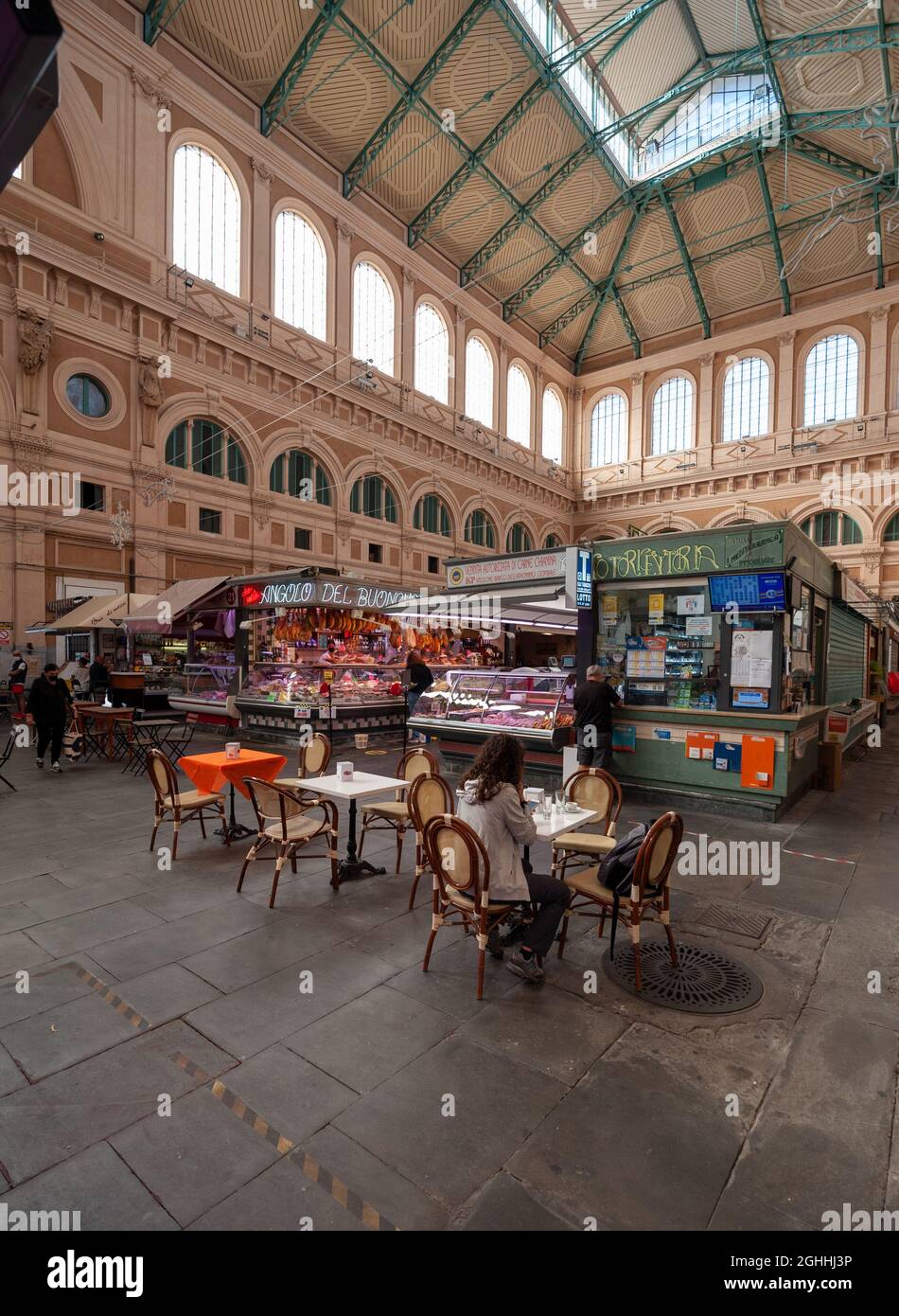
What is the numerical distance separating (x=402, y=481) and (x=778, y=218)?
711 inches

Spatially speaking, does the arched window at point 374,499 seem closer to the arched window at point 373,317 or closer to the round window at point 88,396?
the arched window at point 373,317

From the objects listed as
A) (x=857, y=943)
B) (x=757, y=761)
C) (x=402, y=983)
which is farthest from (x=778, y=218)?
(x=402, y=983)

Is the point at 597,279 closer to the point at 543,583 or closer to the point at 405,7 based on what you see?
the point at 405,7

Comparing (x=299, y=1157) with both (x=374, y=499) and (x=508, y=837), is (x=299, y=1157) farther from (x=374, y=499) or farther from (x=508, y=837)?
(x=374, y=499)

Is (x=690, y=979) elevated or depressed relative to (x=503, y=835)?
depressed

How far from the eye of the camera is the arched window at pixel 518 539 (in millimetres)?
30016

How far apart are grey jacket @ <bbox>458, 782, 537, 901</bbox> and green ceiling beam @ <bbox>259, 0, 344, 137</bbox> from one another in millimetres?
21569

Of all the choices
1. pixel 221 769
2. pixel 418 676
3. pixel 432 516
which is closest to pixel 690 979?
pixel 221 769

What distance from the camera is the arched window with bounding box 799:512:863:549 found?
25.4m

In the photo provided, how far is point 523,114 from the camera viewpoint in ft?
67.7

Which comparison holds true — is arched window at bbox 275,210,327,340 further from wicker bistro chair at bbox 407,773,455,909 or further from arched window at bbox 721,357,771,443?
wicker bistro chair at bbox 407,773,455,909

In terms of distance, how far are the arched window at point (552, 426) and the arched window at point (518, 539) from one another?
4.05m

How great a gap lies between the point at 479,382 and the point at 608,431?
856 cm

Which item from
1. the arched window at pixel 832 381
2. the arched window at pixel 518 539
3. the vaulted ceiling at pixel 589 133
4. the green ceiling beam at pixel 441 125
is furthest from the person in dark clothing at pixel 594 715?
the arched window at pixel 832 381
